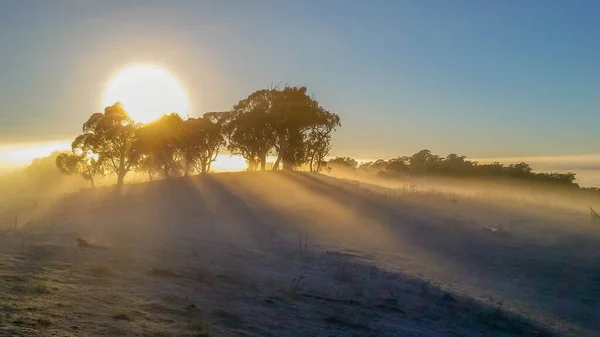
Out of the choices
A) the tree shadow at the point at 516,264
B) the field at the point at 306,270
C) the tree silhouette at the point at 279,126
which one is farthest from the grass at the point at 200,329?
the tree silhouette at the point at 279,126

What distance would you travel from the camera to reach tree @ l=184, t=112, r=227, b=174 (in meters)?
68.2

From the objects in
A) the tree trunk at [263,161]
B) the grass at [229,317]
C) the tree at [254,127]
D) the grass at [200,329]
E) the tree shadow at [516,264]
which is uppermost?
the tree at [254,127]

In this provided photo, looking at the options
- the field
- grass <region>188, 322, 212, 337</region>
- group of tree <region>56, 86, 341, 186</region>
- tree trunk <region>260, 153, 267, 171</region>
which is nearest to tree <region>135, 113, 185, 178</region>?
group of tree <region>56, 86, 341, 186</region>

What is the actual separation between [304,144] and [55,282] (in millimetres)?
55943

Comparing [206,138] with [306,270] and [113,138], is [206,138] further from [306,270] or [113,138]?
Answer: [306,270]

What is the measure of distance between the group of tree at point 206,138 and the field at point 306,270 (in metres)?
23.3

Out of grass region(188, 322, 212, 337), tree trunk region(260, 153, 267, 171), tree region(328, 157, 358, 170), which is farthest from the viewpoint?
tree region(328, 157, 358, 170)

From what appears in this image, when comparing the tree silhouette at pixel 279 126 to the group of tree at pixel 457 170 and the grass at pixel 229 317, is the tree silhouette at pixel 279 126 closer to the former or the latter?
the group of tree at pixel 457 170

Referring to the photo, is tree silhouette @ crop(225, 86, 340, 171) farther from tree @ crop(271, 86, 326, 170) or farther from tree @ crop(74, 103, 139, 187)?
tree @ crop(74, 103, 139, 187)

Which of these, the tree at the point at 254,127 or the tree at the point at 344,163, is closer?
the tree at the point at 254,127

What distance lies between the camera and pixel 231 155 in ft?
233

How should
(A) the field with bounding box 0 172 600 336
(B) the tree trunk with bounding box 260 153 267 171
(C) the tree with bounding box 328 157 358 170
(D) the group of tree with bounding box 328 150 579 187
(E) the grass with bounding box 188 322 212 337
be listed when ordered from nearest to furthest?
(E) the grass with bounding box 188 322 212 337
(A) the field with bounding box 0 172 600 336
(B) the tree trunk with bounding box 260 153 267 171
(D) the group of tree with bounding box 328 150 579 187
(C) the tree with bounding box 328 157 358 170

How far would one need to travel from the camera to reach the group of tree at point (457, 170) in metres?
83.2

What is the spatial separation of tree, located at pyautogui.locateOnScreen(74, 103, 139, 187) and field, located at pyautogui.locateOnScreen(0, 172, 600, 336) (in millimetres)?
22857
